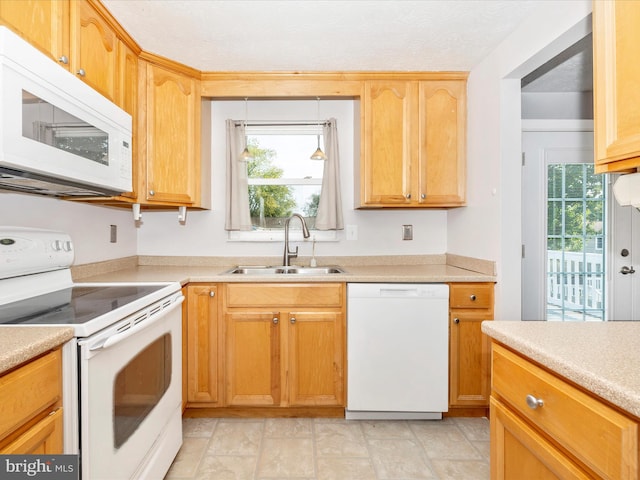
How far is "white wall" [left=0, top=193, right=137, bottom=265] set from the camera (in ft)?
5.20

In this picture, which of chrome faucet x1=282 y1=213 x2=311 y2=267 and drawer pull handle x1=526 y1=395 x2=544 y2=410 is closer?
drawer pull handle x1=526 y1=395 x2=544 y2=410

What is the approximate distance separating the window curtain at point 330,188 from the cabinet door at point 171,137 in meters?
0.91

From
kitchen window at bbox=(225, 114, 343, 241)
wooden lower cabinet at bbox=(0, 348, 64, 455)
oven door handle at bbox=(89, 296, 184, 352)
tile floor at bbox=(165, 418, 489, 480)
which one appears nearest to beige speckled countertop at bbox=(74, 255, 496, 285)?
kitchen window at bbox=(225, 114, 343, 241)

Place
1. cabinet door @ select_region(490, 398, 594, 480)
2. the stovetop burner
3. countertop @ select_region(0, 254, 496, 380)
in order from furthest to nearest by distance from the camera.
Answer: the stovetop burner → countertop @ select_region(0, 254, 496, 380) → cabinet door @ select_region(490, 398, 594, 480)

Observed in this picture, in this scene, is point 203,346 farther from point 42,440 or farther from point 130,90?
point 130,90

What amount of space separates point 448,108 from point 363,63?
2.19 feet

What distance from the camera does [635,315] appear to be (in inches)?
106

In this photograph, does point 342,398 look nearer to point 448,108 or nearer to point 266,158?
point 266,158

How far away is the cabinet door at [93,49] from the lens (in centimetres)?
148

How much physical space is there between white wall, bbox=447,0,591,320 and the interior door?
1315 mm

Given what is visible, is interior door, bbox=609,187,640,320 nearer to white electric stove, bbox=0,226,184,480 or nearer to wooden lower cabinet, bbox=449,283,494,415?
wooden lower cabinet, bbox=449,283,494,415

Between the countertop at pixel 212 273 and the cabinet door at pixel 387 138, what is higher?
the cabinet door at pixel 387 138

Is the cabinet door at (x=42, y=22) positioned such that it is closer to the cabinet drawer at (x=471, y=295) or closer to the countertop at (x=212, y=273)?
the countertop at (x=212, y=273)

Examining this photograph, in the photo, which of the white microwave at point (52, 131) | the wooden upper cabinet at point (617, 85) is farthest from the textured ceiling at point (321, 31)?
the wooden upper cabinet at point (617, 85)
